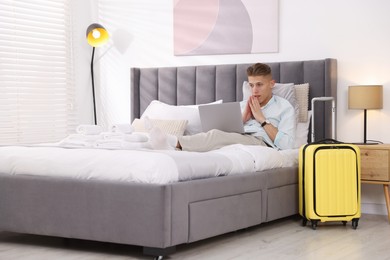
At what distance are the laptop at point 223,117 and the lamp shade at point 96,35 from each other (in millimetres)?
1648

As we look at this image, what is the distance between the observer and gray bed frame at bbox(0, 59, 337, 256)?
11.9 feet

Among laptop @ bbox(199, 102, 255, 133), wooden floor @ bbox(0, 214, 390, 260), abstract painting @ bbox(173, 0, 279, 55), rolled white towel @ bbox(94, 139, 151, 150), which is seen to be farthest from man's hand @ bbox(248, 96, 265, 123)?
rolled white towel @ bbox(94, 139, 151, 150)

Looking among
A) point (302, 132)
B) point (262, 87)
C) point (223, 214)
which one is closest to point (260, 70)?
point (262, 87)

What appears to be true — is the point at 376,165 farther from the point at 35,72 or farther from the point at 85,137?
the point at 35,72

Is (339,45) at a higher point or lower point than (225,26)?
lower

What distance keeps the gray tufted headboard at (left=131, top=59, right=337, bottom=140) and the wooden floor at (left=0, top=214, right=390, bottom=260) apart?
121 centimetres

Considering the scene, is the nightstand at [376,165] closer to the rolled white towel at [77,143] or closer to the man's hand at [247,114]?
the man's hand at [247,114]

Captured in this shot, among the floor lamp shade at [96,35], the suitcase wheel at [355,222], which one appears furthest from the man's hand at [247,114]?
the floor lamp shade at [96,35]

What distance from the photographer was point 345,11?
557 cm

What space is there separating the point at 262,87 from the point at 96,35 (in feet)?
5.80

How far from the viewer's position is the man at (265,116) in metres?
5.07

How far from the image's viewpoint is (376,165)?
5035 millimetres

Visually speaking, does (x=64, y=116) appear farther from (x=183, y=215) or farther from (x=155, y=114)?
(x=183, y=215)

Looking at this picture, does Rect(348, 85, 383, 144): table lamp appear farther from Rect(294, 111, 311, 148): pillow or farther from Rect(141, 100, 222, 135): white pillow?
Rect(141, 100, 222, 135): white pillow
